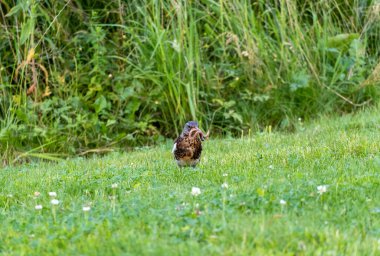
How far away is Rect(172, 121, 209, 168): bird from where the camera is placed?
701cm

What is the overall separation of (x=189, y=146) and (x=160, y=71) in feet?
12.8

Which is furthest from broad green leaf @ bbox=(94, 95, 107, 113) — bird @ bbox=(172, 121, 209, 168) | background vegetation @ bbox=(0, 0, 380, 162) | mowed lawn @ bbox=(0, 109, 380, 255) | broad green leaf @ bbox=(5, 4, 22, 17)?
bird @ bbox=(172, 121, 209, 168)

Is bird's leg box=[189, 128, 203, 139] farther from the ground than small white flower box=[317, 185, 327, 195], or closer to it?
closer to it

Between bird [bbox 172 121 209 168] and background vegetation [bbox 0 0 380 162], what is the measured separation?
10.8 ft

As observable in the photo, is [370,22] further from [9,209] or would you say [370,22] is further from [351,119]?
[9,209]

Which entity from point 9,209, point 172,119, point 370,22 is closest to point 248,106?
point 172,119

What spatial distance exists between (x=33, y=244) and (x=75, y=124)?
5.72 meters

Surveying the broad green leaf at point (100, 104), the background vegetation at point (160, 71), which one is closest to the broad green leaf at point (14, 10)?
the background vegetation at point (160, 71)

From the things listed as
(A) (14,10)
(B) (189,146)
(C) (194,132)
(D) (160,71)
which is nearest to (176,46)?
(D) (160,71)

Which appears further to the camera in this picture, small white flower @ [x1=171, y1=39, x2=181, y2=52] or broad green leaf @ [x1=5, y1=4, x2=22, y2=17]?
small white flower @ [x1=171, y1=39, x2=181, y2=52]

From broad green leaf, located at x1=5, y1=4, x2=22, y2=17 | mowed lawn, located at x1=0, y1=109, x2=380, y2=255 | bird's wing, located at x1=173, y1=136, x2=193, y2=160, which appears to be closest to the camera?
mowed lawn, located at x1=0, y1=109, x2=380, y2=255

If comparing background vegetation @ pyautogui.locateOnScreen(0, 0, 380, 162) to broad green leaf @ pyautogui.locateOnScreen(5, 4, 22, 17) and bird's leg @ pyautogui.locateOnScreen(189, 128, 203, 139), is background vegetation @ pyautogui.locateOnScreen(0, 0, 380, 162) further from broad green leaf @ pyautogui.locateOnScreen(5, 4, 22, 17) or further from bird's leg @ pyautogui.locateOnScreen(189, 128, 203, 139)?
bird's leg @ pyautogui.locateOnScreen(189, 128, 203, 139)

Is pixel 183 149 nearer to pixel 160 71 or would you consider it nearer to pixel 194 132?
pixel 194 132

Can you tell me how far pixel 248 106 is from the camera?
11.1m
